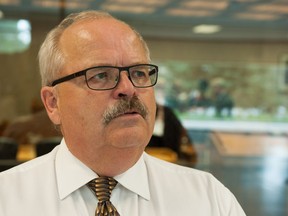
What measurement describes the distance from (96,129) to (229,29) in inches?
123

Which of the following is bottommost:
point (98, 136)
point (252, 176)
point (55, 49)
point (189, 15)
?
point (252, 176)

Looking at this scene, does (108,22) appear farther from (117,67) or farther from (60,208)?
(60,208)

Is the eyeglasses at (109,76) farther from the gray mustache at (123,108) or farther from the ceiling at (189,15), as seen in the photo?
the ceiling at (189,15)

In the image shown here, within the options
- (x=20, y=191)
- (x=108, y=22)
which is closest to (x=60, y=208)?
(x=20, y=191)

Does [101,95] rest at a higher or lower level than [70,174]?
higher

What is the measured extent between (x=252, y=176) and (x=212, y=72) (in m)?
1.10

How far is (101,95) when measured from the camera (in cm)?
112

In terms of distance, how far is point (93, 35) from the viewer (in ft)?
3.83

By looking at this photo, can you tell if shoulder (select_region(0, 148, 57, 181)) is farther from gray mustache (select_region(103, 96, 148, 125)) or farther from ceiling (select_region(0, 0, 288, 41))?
ceiling (select_region(0, 0, 288, 41))

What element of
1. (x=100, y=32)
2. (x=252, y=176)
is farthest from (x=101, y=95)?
(x=252, y=176)

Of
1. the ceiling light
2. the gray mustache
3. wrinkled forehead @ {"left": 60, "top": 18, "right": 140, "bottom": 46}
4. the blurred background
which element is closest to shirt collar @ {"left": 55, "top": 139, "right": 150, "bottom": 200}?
the gray mustache

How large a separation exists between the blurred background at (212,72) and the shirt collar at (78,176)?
2.66 m

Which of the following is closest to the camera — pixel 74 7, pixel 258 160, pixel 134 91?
pixel 134 91

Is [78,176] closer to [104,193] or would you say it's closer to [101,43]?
[104,193]
